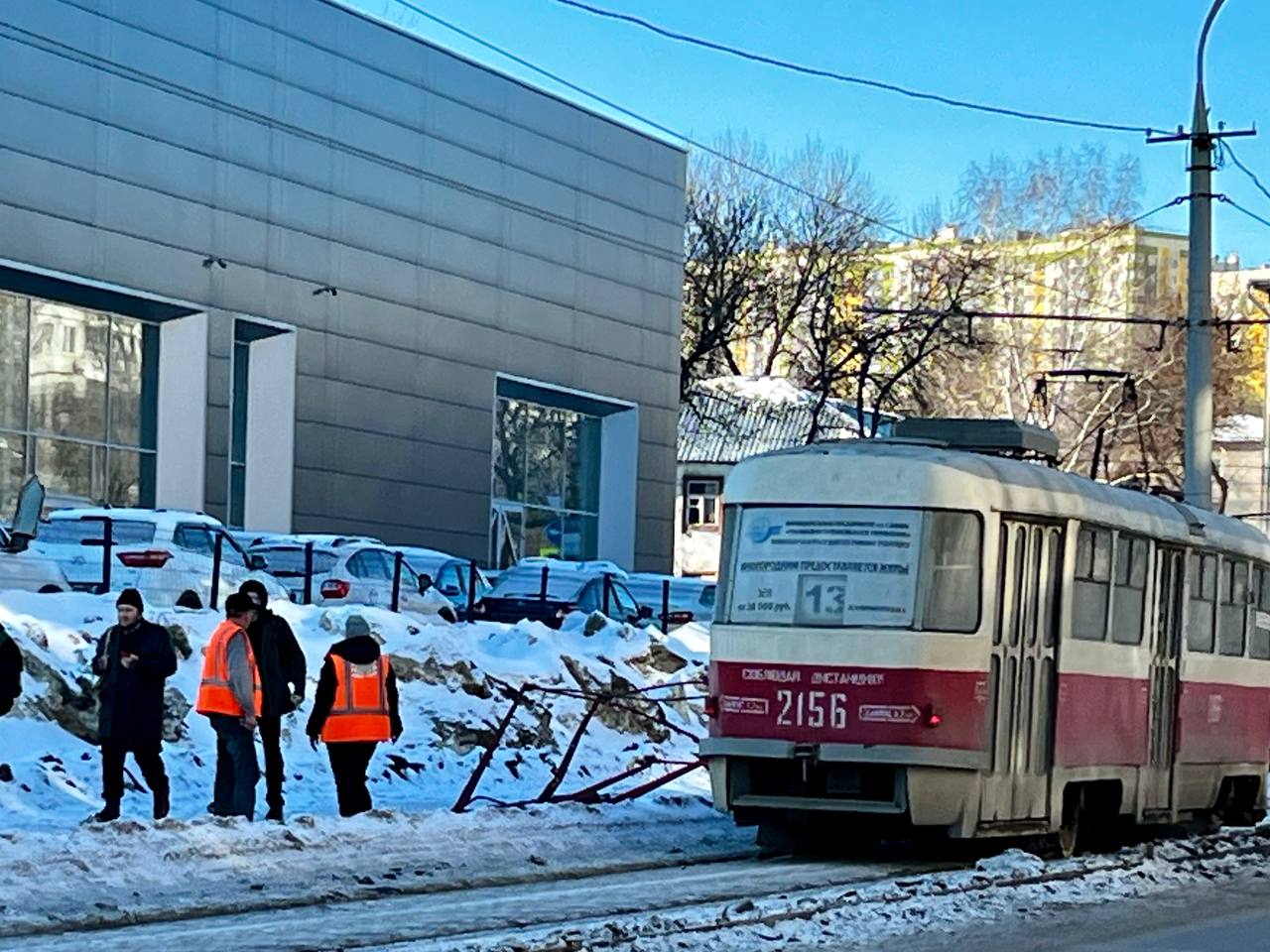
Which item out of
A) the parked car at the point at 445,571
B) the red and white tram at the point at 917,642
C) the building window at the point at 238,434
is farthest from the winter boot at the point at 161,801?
the building window at the point at 238,434

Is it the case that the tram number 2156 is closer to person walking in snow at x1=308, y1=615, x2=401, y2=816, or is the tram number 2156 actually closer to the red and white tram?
the red and white tram

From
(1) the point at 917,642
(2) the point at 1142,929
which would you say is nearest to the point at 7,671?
(1) the point at 917,642

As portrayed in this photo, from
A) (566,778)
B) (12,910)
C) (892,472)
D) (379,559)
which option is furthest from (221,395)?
(12,910)

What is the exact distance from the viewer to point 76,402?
40.7 meters

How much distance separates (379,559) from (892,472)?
1860 centimetres

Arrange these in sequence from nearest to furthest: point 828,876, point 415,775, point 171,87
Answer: point 828,876 → point 415,775 → point 171,87

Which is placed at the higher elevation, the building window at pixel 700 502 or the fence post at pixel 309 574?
the fence post at pixel 309 574

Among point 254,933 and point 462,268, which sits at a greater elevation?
point 462,268

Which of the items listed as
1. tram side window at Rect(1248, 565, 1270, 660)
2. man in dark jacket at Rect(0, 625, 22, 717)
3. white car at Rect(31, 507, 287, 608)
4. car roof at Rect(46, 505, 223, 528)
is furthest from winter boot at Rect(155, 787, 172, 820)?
car roof at Rect(46, 505, 223, 528)

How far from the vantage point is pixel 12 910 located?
11.9m

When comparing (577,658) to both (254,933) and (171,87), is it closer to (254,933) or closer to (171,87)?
(254,933)

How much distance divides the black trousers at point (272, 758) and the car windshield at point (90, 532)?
40.1 ft

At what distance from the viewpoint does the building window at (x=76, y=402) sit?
3934 cm

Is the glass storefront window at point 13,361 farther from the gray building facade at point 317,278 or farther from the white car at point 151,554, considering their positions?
the white car at point 151,554
